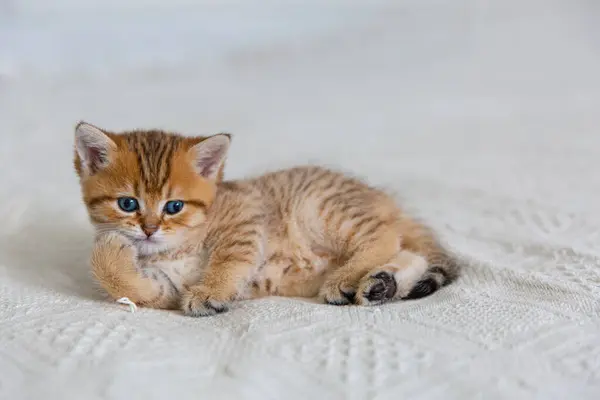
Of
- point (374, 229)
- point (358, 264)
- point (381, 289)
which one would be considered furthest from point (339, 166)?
point (381, 289)

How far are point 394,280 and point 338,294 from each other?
0.13m

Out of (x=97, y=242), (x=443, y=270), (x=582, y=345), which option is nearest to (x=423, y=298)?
(x=443, y=270)

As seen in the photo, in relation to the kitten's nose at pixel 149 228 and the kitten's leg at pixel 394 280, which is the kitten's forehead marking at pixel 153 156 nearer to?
the kitten's nose at pixel 149 228

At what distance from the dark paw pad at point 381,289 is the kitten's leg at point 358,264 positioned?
5 cm

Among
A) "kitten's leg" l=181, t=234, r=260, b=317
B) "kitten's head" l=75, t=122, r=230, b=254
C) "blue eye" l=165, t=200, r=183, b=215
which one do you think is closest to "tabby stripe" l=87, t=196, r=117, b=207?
"kitten's head" l=75, t=122, r=230, b=254

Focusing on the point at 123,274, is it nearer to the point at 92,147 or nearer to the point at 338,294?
the point at 92,147

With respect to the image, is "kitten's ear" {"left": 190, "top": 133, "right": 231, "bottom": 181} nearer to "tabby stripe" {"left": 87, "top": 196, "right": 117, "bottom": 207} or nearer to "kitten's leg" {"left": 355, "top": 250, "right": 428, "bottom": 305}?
"tabby stripe" {"left": 87, "top": 196, "right": 117, "bottom": 207}

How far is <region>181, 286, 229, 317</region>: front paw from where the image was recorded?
144 cm

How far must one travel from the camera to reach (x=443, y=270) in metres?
1.65

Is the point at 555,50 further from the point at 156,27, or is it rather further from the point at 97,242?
the point at 97,242

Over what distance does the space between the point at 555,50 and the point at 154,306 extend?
2.27 metres

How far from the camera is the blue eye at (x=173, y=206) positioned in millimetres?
1505

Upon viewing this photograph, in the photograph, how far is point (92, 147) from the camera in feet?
5.00

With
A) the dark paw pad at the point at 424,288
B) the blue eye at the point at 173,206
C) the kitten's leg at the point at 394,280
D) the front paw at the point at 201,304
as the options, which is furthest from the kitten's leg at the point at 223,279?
the dark paw pad at the point at 424,288
